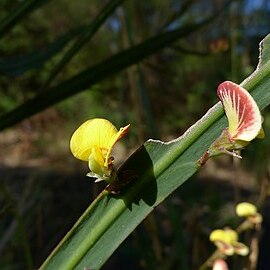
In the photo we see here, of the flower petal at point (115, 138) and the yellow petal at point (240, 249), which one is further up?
the yellow petal at point (240, 249)

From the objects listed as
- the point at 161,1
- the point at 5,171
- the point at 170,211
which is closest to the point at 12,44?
the point at 5,171

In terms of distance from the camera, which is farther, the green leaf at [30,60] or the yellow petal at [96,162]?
the green leaf at [30,60]

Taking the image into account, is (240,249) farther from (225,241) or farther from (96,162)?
(96,162)

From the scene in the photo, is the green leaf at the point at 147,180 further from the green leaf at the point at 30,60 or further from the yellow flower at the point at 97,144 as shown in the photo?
the green leaf at the point at 30,60

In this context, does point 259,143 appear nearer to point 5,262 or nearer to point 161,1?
point 5,262

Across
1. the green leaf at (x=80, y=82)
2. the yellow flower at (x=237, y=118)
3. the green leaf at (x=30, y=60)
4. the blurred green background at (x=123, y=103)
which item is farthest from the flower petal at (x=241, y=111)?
the green leaf at (x=30, y=60)

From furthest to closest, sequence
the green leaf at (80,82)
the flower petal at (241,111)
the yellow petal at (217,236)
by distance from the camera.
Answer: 1. the green leaf at (80,82)
2. the yellow petal at (217,236)
3. the flower petal at (241,111)

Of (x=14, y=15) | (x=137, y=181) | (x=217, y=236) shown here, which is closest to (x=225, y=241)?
(x=217, y=236)
